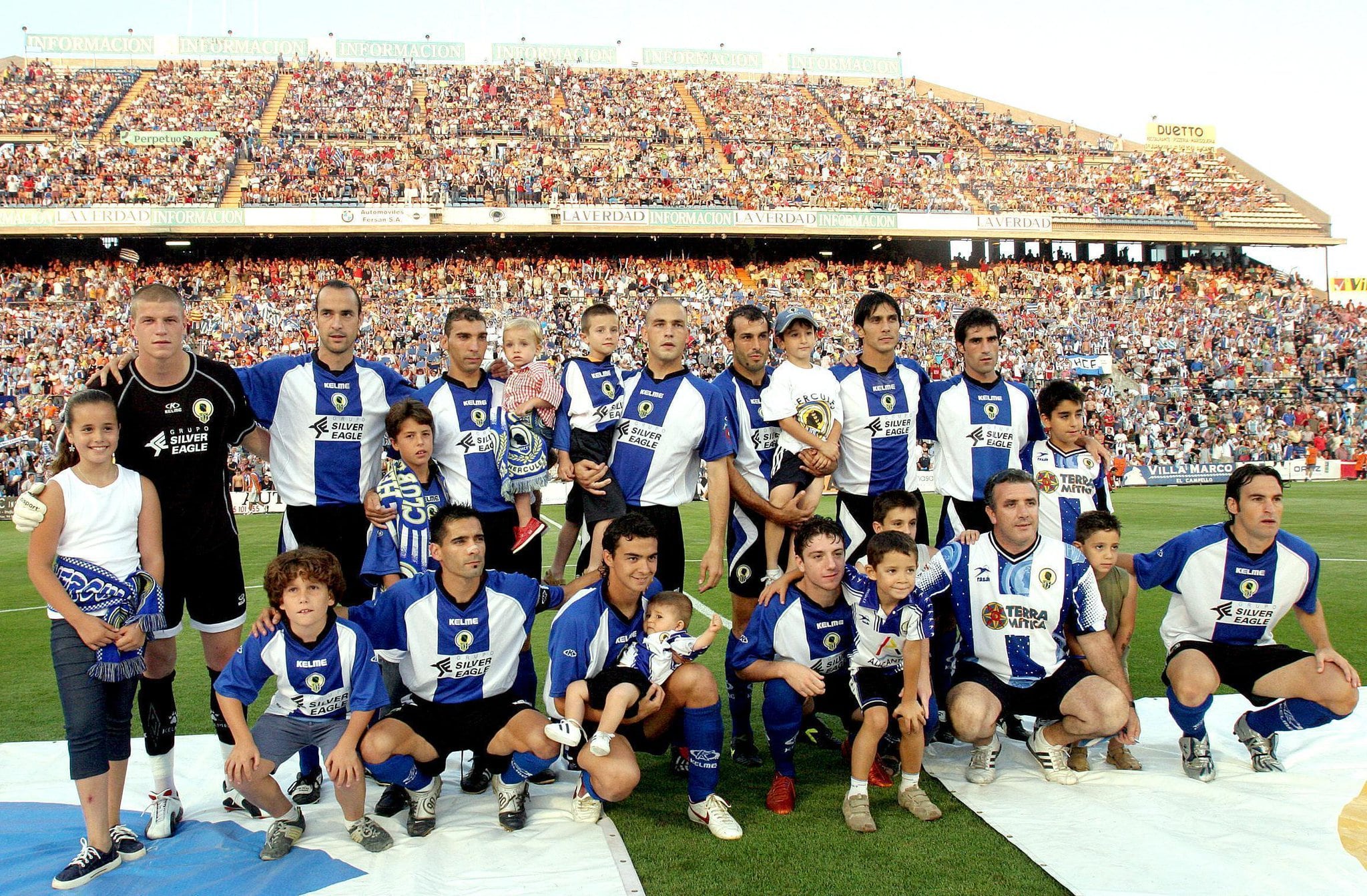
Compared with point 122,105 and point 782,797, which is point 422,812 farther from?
point 122,105

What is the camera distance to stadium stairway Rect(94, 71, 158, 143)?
118 ft

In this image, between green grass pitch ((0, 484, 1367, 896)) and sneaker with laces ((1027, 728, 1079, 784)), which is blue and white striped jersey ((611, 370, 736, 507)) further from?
sneaker with laces ((1027, 728, 1079, 784))

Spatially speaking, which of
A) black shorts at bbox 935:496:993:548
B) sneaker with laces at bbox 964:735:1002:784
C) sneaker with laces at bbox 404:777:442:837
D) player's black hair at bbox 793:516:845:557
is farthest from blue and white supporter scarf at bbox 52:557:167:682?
black shorts at bbox 935:496:993:548

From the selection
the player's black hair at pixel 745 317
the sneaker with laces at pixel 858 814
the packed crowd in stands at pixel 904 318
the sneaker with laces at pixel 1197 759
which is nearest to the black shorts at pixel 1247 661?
the sneaker with laces at pixel 1197 759

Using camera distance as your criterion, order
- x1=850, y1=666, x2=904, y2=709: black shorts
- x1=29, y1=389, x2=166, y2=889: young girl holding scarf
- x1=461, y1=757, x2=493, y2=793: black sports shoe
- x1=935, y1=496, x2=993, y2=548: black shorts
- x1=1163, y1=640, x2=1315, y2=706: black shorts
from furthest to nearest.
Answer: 1. x1=935, y1=496, x2=993, y2=548: black shorts
2. x1=1163, y1=640, x2=1315, y2=706: black shorts
3. x1=461, y1=757, x2=493, y2=793: black sports shoe
4. x1=850, y1=666, x2=904, y2=709: black shorts
5. x1=29, y1=389, x2=166, y2=889: young girl holding scarf

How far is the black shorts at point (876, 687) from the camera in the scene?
4277mm

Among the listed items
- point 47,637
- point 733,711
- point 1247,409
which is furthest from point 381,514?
point 1247,409

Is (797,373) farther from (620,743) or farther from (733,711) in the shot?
(620,743)

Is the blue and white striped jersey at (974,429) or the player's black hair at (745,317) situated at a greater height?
the player's black hair at (745,317)

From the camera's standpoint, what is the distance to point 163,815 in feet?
13.3

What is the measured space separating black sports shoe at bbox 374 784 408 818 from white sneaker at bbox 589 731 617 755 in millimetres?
966

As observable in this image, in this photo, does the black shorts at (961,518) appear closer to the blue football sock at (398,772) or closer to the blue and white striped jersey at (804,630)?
the blue and white striped jersey at (804,630)

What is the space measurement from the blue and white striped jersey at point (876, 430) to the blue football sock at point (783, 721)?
1609 mm

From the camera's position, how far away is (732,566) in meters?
5.65
